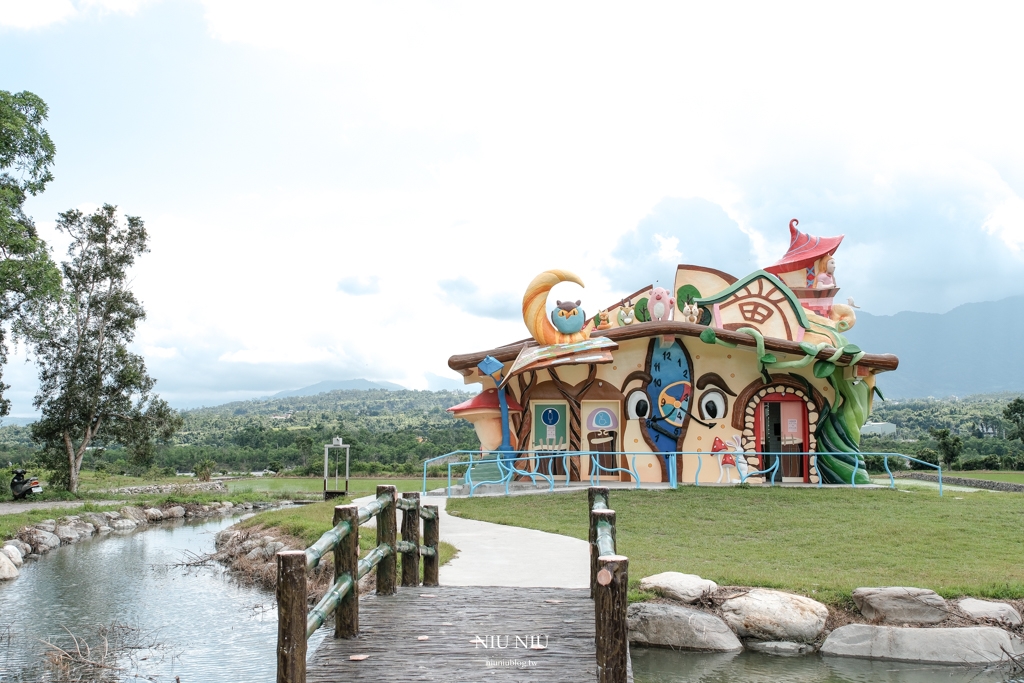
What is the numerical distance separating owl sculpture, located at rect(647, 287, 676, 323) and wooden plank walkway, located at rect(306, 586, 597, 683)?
39.3ft

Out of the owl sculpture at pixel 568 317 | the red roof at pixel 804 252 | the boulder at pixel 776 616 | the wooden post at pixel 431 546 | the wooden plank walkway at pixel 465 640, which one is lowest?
the boulder at pixel 776 616

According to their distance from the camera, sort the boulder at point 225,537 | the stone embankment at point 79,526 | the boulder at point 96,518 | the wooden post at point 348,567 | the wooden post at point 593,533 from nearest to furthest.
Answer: the wooden post at point 348,567 → the wooden post at point 593,533 → the stone embankment at point 79,526 → the boulder at point 225,537 → the boulder at point 96,518

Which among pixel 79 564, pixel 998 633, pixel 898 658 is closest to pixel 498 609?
pixel 898 658

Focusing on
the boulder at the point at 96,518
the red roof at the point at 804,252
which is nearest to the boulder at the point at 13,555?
the boulder at the point at 96,518

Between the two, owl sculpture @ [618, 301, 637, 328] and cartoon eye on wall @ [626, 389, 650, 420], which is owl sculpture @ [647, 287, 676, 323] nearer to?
owl sculpture @ [618, 301, 637, 328]

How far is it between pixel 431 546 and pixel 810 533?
6.99 m

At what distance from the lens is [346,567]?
536 centimetres

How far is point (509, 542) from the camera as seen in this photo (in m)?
11.0

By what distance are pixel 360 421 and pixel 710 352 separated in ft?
205

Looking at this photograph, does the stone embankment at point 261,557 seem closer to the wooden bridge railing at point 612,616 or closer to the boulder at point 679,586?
the boulder at point 679,586

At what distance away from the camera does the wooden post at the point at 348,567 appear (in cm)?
525

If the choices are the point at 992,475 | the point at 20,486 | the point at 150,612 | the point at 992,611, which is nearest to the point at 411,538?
the point at 150,612

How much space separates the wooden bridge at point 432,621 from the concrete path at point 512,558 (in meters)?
1.01

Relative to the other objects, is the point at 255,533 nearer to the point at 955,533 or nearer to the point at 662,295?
the point at 662,295
